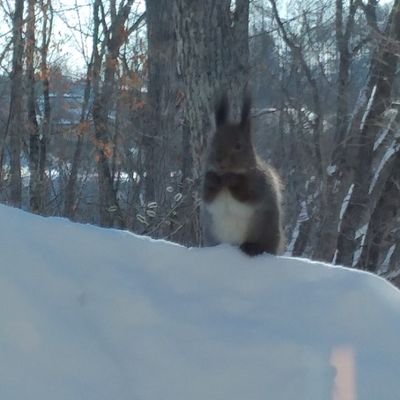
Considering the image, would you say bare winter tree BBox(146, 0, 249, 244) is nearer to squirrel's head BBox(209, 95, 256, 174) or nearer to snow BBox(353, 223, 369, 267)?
squirrel's head BBox(209, 95, 256, 174)

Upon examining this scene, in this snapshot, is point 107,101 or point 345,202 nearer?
point 345,202

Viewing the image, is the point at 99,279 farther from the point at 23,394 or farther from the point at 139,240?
the point at 23,394

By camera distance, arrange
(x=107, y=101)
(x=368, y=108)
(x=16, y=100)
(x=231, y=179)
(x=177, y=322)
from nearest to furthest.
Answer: (x=177, y=322) < (x=231, y=179) < (x=16, y=100) < (x=368, y=108) < (x=107, y=101)

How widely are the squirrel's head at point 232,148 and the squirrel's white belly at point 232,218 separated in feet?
0.48

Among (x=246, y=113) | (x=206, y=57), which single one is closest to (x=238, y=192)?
(x=246, y=113)

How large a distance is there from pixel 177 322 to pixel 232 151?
1299mm

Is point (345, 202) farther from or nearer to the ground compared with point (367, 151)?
nearer to the ground

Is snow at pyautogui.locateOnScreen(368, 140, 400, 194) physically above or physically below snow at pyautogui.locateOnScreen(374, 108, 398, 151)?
below

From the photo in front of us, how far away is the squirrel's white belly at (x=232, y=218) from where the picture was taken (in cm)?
396

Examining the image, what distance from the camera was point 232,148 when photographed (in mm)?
3949

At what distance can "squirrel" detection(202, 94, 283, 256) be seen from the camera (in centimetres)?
393

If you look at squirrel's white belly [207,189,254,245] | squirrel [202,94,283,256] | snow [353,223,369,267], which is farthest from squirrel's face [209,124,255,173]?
snow [353,223,369,267]

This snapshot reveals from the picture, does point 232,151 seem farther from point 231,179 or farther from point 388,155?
point 388,155

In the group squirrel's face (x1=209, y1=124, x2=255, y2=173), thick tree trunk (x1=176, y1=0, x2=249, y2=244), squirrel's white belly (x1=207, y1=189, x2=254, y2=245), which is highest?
thick tree trunk (x1=176, y1=0, x2=249, y2=244)
